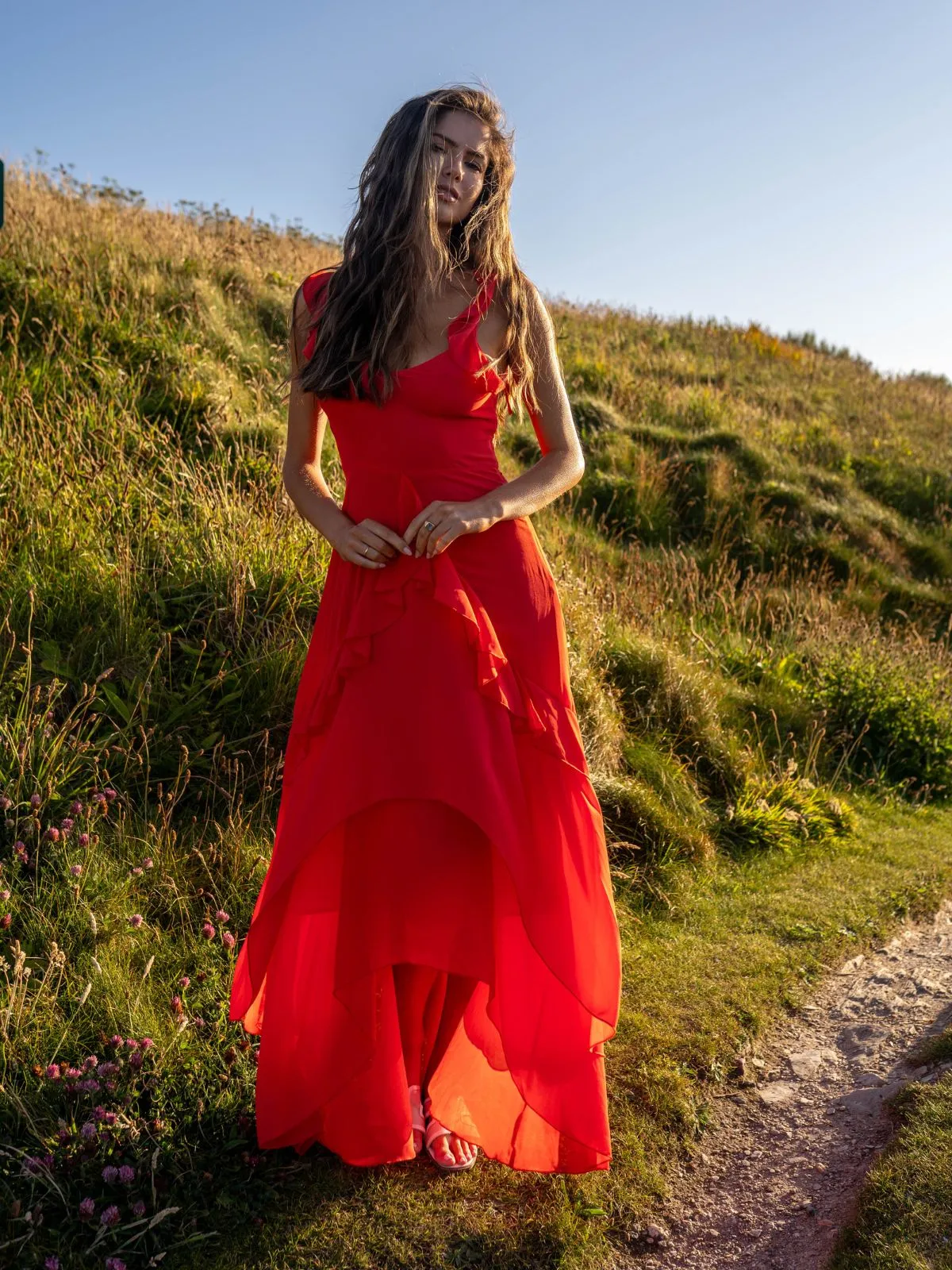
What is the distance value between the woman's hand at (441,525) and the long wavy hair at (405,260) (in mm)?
332

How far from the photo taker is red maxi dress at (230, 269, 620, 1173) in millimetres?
2234

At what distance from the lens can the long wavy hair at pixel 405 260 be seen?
2459 mm

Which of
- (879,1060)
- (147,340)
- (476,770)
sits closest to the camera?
(476,770)

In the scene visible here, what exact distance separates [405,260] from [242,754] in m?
2.19

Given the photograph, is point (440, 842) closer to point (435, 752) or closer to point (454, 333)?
point (435, 752)

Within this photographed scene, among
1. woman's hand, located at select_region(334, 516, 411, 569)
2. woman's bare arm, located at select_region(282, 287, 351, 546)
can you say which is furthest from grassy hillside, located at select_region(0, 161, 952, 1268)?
woman's hand, located at select_region(334, 516, 411, 569)

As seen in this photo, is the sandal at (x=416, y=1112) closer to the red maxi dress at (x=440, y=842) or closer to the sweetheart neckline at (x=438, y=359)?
the red maxi dress at (x=440, y=842)

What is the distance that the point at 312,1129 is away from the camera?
8.22 ft

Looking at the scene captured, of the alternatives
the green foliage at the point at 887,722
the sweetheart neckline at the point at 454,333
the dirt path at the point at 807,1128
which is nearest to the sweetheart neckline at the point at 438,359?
the sweetheart neckline at the point at 454,333

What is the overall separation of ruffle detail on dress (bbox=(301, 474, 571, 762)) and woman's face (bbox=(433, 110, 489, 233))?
2.48 feet

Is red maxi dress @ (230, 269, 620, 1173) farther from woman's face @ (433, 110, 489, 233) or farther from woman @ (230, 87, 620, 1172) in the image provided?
woman's face @ (433, 110, 489, 233)

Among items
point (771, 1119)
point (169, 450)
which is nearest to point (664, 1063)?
point (771, 1119)

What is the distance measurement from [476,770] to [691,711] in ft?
11.2

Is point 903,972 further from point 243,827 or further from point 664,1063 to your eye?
point 243,827
